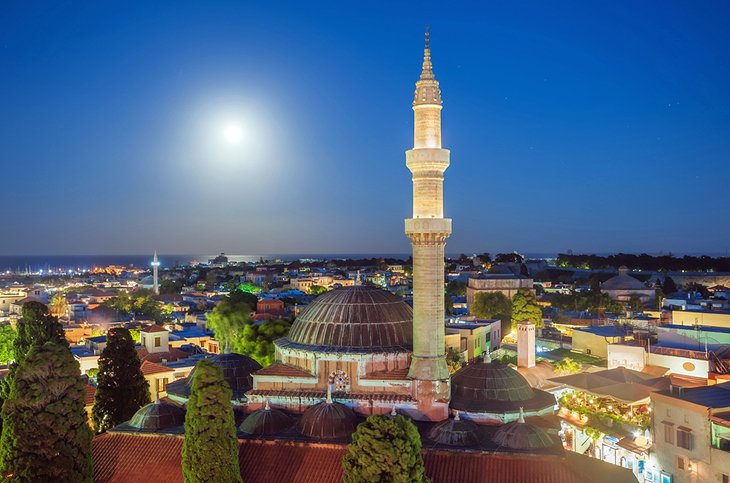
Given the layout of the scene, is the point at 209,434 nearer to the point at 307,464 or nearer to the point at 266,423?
the point at 307,464

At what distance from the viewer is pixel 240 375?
22719mm

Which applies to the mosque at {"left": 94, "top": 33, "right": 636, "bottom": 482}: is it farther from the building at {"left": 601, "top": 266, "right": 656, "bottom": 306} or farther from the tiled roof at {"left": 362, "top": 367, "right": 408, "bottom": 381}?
the building at {"left": 601, "top": 266, "right": 656, "bottom": 306}

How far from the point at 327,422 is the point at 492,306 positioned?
41.5m

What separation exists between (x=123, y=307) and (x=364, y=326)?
66786mm

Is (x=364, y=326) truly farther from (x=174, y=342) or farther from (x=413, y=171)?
(x=174, y=342)

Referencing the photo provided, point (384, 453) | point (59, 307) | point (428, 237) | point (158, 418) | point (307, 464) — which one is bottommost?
point (59, 307)

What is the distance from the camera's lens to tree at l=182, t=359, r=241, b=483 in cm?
1500

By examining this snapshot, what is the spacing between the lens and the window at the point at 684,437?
1912 centimetres

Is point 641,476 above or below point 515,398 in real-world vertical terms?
below

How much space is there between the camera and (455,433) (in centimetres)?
1745

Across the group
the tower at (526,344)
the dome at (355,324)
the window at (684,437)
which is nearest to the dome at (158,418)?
the dome at (355,324)

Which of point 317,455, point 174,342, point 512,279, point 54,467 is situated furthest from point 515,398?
point 512,279

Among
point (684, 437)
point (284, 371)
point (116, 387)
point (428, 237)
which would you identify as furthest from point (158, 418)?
point (684, 437)

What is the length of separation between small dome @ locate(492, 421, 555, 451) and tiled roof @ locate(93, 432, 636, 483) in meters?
0.79
